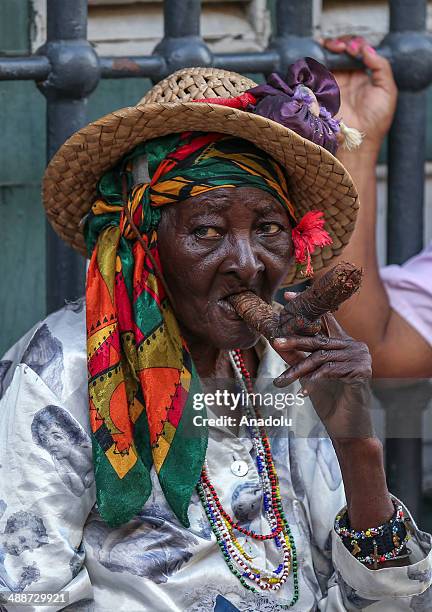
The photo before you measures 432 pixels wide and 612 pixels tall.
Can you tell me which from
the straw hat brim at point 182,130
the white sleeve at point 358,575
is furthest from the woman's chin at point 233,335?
the white sleeve at point 358,575

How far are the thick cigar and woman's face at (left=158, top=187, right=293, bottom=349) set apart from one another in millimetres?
106

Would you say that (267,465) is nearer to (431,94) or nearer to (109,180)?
(109,180)

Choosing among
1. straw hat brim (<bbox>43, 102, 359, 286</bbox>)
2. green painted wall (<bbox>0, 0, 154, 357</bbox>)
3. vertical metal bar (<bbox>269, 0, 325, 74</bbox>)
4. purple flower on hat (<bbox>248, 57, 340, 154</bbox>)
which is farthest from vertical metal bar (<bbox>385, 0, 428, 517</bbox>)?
green painted wall (<bbox>0, 0, 154, 357</bbox>)

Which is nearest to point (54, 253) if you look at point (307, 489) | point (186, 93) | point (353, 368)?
point (186, 93)

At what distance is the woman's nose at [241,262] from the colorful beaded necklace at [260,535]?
39cm

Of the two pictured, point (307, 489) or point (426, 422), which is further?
point (426, 422)

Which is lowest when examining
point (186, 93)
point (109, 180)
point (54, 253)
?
point (54, 253)

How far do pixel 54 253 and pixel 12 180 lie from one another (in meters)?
0.46

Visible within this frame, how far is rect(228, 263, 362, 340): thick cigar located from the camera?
1.99m

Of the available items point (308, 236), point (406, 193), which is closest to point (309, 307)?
point (308, 236)

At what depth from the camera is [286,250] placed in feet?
8.57

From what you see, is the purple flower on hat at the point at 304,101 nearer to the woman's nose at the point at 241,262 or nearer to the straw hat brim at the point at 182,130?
the straw hat brim at the point at 182,130

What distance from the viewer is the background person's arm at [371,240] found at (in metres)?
3.23

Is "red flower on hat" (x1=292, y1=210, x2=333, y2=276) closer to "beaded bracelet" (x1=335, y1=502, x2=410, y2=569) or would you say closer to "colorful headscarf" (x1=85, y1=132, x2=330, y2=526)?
"colorful headscarf" (x1=85, y1=132, x2=330, y2=526)
